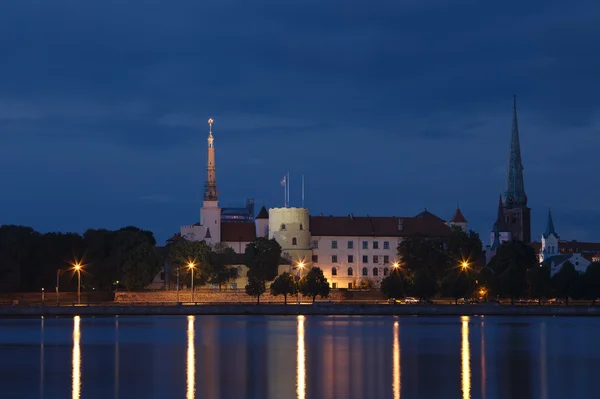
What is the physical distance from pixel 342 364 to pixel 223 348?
1027 centimetres

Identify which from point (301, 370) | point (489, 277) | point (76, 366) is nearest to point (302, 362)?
point (301, 370)

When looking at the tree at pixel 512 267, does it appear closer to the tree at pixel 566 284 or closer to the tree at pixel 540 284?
the tree at pixel 540 284

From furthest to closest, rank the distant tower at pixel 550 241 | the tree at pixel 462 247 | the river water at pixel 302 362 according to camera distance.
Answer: the distant tower at pixel 550 241
the tree at pixel 462 247
the river water at pixel 302 362

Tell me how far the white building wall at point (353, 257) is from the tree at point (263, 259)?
13.8 metres

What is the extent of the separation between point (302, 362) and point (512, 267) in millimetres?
51540

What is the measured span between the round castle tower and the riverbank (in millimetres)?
27832

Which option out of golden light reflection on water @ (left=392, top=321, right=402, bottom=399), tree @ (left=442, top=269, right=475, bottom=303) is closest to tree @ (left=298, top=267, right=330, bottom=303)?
tree @ (left=442, top=269, right=475, bottom=303)

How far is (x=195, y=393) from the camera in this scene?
36.6 m

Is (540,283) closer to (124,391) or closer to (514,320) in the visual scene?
(514,320)

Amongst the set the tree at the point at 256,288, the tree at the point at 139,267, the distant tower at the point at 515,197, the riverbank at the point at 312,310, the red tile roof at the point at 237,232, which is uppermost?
the distant tower at the point at 515,197

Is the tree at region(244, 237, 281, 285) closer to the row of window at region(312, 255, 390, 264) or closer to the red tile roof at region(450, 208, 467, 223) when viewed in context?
the row of window at region(312, 255, 390, 264)

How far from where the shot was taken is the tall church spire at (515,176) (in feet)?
572

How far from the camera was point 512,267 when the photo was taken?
9669 centimetres

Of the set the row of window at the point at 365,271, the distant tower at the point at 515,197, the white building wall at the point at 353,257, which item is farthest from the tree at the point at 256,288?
the distant tower at the point at 515,197
